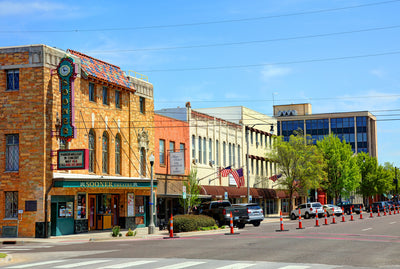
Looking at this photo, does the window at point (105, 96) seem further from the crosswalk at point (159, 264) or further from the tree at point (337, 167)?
the tree at point (337, 167)

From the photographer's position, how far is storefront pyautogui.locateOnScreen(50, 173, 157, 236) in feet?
105

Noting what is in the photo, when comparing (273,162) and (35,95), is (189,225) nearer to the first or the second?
(35,95)

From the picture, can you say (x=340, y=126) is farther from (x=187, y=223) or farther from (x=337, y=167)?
(x=187, y=223)

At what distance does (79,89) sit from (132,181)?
22.4 ft

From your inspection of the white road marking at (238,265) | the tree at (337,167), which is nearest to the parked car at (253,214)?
the white road marking at (238,265)

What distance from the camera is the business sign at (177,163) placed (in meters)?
44.8

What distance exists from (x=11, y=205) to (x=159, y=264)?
19274 mm

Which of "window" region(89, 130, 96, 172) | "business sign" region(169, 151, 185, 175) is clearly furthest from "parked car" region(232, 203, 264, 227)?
"window" region(89, 130, 96, 172)

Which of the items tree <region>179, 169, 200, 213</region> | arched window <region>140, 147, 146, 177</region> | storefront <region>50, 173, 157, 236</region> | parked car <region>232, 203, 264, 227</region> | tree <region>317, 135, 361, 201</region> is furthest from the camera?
tree <region>317, 135, 361, 201</region>

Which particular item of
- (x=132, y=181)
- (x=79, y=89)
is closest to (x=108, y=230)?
(x=132, y=181)

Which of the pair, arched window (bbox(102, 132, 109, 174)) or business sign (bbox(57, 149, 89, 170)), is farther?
arched window (bbox(102, 132, 109, 174))

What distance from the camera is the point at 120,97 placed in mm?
40156

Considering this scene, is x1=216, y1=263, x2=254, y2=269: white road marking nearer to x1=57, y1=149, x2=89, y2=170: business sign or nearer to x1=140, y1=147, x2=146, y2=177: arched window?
x1=57, y1=149, x2=89, y2=170: business sign

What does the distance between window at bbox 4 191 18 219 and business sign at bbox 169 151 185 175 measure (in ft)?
50.7
